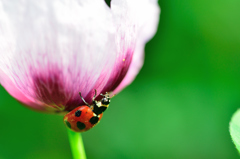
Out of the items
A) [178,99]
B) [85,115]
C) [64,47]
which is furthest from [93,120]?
[178,99]

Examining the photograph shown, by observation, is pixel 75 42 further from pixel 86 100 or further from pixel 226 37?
pixel 226 37

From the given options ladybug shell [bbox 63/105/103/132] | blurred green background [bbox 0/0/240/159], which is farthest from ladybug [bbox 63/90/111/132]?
blurred green background [bbox 0/0/240/159]

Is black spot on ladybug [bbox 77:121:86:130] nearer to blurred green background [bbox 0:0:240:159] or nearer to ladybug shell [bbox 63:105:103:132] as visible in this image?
ladybug shell [bbox 63:105:103:132]

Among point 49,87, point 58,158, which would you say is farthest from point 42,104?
point 58,158

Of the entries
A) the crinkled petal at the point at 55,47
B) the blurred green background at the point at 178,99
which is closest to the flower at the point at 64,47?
the crinkled petal at the point at 55,47

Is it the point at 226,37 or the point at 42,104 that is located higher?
the point at 42,104

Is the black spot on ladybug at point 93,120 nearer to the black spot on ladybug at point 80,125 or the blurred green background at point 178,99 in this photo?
the black spot on ladybug at point 80,125

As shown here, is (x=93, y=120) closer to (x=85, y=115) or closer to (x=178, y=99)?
(x=85, y=115)
